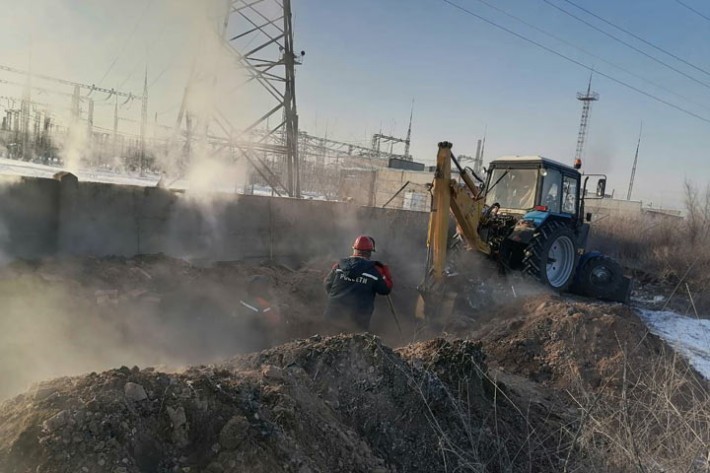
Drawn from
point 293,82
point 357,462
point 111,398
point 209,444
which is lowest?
point 357,462

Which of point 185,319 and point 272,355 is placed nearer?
point 272,355

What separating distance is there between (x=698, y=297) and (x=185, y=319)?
11480 millimetres

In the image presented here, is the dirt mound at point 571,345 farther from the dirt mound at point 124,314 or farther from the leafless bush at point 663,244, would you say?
the leafless bush at point 663,244

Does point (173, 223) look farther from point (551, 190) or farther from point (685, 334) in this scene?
point (685, 334)

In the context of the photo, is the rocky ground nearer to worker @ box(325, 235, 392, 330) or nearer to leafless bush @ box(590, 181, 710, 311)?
worker @ box(325, 235, 392, 330)

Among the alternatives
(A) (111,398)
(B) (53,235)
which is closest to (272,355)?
(A) (111,398)

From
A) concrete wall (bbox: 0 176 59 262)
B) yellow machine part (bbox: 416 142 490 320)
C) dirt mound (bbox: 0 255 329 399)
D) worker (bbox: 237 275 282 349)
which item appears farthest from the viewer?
yellow machine part (bbox: 416 142 490 320)

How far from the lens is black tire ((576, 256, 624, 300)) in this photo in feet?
33.6

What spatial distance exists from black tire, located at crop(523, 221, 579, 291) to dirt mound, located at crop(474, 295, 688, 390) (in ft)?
5.85

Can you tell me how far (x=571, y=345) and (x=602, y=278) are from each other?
516 cm

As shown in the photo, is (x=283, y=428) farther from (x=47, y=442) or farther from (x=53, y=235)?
(x=53, y=235)


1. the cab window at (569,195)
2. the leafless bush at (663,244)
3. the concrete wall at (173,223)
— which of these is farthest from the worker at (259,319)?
the leafless bush at (663,244)

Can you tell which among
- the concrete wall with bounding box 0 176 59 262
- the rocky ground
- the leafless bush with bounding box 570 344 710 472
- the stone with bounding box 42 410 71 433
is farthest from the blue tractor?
the stone with bounding box 42 410 71 433

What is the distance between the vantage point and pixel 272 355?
3902 mm
